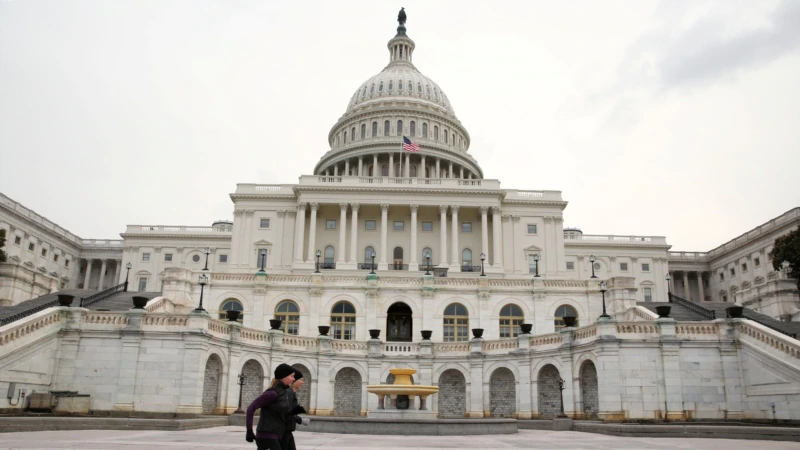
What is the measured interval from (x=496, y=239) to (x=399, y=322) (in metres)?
37.1

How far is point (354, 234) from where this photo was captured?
3465 inches

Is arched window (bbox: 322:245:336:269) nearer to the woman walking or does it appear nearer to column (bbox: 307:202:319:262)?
column (bbox: 307:202:319:262)

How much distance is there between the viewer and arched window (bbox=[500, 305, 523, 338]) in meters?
53.4

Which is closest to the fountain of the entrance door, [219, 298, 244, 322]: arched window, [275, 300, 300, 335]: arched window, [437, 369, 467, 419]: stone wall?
[437, 369, 467, 419]: stone wall

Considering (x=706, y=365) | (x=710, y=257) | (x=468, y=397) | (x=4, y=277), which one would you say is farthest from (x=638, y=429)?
(x=710, y=257)

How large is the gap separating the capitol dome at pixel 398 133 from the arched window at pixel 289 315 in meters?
58.2

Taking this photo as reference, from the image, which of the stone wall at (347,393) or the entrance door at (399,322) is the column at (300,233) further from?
the stone wall at (347,393)

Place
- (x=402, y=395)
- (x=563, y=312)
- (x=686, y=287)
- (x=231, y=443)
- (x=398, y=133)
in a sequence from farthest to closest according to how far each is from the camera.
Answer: (x=398, y=133) < (x=686, y=287) < (x=563, y=312) < (x=402, y=395) < (x=231, y=443)

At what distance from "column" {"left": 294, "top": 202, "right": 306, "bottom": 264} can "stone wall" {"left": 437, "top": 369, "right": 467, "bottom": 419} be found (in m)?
44.1

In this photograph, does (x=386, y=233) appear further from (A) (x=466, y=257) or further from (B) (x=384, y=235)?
(A) (x=466, y=257)

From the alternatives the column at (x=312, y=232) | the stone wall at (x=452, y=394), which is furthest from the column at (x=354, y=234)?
the stone wall at (x=452, y=394)

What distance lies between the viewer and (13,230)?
311 ft

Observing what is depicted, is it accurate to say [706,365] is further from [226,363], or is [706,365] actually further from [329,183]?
[329,183]

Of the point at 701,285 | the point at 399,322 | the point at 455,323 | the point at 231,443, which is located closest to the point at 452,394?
the point at 455,323
